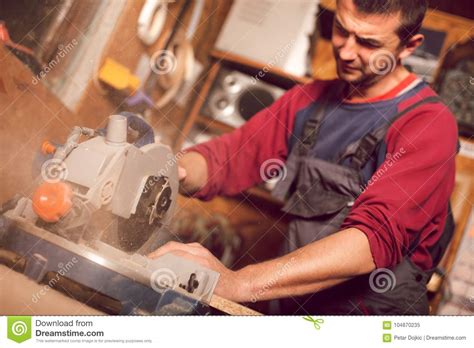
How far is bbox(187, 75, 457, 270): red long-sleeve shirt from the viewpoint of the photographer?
1166 mm

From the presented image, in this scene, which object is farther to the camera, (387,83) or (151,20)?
(151,20)

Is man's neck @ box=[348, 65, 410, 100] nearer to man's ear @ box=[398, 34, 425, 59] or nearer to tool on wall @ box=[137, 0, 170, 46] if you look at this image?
man's ear @ box=[398, 34, 425, 59]

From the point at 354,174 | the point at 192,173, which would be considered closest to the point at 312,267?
the point at 354,174

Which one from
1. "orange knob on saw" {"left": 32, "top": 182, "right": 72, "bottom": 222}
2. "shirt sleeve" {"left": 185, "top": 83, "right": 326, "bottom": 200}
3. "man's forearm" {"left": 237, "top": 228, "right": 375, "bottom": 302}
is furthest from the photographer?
"shirt sleeve" {"left": 185, "top": 83, "right": 326, "bottom": 200}

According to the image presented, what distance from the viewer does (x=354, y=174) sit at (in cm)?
135

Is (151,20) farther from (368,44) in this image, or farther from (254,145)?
(368,44)

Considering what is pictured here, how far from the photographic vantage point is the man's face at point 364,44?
129 cm

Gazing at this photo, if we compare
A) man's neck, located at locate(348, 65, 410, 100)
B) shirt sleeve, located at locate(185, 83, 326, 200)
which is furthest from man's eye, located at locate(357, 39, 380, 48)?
shirt sleeve, located at locate(185, 83, 326, 200)

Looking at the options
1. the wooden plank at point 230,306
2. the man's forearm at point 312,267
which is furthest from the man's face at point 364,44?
the wooden plank at point 230,306

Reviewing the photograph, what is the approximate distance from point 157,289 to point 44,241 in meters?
0.23

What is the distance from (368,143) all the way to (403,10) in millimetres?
343

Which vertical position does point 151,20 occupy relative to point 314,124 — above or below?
above

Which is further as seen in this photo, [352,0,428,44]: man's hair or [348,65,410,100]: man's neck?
[348,65,410,100]: man's neck

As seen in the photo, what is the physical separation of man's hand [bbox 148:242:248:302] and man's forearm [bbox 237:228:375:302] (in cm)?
2
